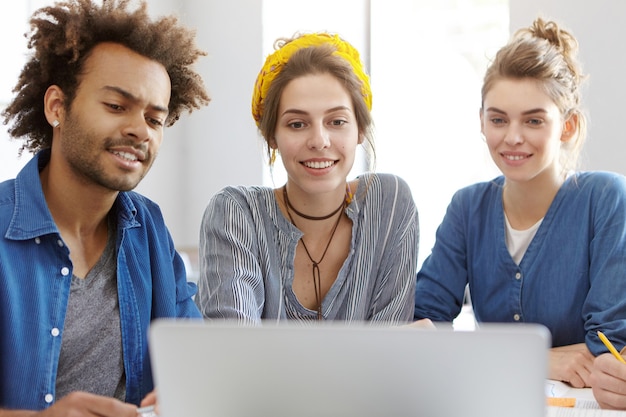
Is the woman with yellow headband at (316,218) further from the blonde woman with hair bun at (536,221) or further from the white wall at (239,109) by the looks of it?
the white wall at (239,109)

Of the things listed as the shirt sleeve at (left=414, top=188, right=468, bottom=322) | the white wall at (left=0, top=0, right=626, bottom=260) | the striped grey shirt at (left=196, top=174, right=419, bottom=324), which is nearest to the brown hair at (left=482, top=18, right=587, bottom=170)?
the shirt sleeve at (left=414, top=188, right=468, bottom=322)

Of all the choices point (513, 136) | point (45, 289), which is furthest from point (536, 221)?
point (45, 289)

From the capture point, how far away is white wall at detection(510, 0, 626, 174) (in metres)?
2.91

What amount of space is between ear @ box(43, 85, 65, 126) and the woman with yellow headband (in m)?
0.43

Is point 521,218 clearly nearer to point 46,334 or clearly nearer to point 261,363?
point 46,334

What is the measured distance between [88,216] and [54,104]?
0.26 m

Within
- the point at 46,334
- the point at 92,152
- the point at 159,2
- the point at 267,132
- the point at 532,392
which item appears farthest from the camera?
the point at 159,2

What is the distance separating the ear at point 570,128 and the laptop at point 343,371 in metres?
1.42

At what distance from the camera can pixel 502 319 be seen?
2.06 metres

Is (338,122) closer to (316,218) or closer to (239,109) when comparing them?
(316,218)

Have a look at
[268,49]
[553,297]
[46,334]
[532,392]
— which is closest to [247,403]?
[532,392]

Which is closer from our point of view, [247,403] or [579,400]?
[247,403]

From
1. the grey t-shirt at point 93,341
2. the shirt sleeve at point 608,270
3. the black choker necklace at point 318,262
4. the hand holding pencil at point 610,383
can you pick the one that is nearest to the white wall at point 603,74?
the shirt sleeve at point 608,270

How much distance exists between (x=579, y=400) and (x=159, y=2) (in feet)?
10.6
